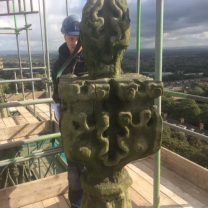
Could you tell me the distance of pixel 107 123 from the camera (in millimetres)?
1463

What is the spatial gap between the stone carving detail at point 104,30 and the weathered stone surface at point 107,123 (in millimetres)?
147

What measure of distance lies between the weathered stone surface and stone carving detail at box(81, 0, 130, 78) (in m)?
0.15

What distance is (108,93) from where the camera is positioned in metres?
1.48

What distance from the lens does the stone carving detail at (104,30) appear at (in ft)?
4.96

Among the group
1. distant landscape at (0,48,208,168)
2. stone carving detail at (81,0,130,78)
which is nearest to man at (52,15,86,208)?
stone carving detail at (81,0,130,78)

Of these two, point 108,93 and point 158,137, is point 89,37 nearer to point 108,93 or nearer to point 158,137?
point 108,93

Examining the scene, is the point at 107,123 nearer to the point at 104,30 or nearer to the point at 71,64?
the point at 104,30

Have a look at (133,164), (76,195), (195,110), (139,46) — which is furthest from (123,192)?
(195,110)

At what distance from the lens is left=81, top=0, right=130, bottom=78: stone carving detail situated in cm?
151

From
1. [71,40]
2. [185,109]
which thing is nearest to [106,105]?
[71,40]

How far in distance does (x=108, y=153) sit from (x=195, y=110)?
114ft

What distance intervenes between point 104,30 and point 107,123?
464mm

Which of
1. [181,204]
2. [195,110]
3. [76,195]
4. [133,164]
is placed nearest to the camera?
[76,195]

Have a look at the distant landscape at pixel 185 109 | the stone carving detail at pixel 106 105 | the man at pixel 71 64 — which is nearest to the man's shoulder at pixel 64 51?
the man at pixel 71 64
